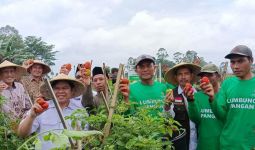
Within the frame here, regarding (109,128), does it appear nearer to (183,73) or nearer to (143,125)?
(143,125)

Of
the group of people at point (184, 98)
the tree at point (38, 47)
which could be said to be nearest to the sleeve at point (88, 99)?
the group of people at point (184, 98)

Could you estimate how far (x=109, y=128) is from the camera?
256 centimetres

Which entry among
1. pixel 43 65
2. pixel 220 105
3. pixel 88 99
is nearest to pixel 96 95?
pixel 88 99

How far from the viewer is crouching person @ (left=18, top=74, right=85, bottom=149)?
10.1 feet

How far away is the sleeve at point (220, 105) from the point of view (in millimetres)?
3801

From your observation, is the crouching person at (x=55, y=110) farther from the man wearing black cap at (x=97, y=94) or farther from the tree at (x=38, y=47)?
the tree at (x=38, y=47)

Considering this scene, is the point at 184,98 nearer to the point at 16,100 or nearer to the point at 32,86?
the point at 16,100

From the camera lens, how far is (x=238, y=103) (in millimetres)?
3668

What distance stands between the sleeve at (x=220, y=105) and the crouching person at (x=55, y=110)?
1271 mm

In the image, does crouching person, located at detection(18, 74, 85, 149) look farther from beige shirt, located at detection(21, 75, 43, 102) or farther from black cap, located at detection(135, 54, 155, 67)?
beige shirt, located at detection(21, 75, 43, 102)

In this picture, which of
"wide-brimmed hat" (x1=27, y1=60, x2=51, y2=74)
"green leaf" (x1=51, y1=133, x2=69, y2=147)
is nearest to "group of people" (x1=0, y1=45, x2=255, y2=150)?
"wide-brimmed hat" (x1=27, y1=60, x2=51, y2=74)

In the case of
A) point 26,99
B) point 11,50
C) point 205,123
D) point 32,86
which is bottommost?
point 205,123

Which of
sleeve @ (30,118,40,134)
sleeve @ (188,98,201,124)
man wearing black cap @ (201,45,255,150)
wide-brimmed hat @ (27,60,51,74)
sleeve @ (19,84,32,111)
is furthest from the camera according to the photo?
wide-brimmed hat @ (27,60,51,74)

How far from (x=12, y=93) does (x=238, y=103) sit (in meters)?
2.38
